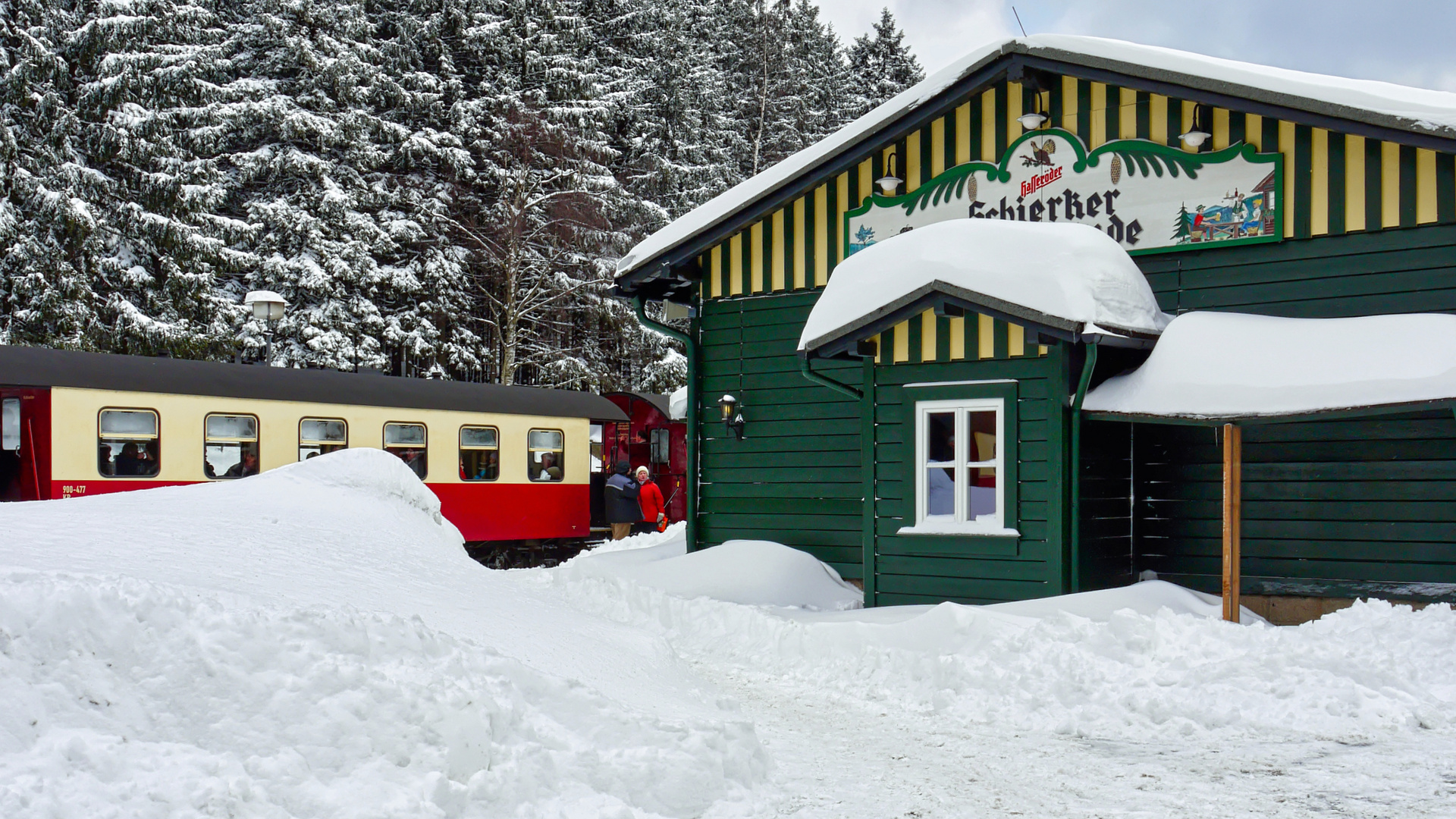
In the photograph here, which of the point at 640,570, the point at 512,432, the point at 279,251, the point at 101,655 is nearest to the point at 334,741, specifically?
the point at 101,655

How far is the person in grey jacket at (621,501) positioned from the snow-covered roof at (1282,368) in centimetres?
1095

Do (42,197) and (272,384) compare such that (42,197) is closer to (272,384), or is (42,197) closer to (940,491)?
(272,384)

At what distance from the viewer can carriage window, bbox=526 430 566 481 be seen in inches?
770

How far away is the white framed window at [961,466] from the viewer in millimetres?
10609

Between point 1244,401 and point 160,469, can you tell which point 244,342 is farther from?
point 1244,401

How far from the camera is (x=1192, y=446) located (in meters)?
10.9

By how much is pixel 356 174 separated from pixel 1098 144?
2194cm

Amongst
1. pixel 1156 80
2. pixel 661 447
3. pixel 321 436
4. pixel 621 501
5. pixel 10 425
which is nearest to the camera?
pixel 1156 80

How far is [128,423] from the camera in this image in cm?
1474

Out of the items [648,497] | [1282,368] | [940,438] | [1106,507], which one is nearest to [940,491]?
[940,438]

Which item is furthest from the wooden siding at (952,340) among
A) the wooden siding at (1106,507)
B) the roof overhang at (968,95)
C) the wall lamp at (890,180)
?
the roof overhang at (968,95)

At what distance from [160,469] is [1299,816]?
44.2 ft

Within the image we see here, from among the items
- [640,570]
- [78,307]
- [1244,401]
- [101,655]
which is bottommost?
[640,570]

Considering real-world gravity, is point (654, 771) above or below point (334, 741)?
below
